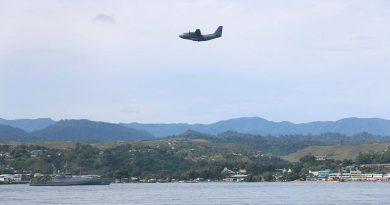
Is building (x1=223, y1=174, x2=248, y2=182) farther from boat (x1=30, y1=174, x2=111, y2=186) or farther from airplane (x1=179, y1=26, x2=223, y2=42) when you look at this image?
airplane (x1=179, y1=26, x2=223, y2=42)

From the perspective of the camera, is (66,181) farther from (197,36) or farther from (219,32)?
(197,36)

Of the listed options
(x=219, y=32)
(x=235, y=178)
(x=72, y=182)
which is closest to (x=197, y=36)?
(x=219, y=32)

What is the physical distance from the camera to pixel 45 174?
654 feet

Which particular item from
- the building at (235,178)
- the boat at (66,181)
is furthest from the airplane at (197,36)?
the building at (235,178)

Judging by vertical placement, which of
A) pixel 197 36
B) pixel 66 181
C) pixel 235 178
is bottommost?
pixel 66 181

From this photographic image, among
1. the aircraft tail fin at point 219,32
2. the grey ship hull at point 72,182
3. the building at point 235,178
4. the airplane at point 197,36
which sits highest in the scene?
the aircraft tail fin at point 219,32

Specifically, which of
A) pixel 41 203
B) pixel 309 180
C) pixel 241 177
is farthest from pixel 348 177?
pixel 41 203

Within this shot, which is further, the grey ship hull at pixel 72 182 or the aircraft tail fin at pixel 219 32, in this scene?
the grey ship hull at pixel 72 182

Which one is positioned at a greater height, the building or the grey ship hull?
the building

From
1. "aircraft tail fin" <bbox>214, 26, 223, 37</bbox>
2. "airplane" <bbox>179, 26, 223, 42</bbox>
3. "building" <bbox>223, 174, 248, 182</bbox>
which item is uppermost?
"aircraft tail fin" <bbox>214, 26, 223, 37</bbox>

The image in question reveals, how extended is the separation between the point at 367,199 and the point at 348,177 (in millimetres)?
93994

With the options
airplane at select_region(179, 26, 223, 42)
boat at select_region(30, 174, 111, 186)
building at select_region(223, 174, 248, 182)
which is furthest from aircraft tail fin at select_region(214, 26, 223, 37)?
building at select_region(223, 174, 248, 182)

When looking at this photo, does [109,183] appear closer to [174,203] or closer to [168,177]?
[168,177]

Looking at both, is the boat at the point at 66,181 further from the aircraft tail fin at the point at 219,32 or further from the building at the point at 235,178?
the aircraft tail fin at the point at 219,32
